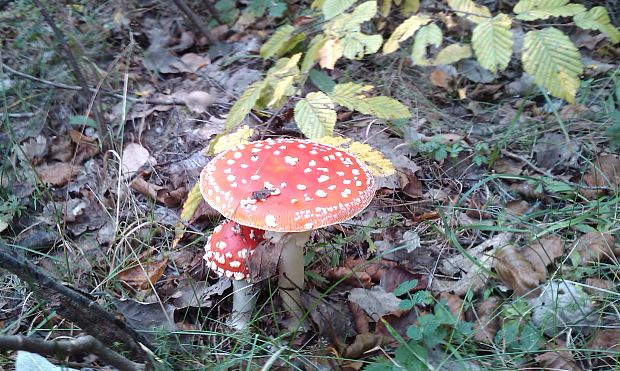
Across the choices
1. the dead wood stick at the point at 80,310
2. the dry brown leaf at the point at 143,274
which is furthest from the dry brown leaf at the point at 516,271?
the dry brown leaf at the point at 143,274

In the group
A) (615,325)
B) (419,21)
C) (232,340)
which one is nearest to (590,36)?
(419,21)

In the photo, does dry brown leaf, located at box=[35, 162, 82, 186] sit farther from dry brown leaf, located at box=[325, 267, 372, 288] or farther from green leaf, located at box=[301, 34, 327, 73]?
dry brown leaf, located at box=[325, 267, 372, 288]

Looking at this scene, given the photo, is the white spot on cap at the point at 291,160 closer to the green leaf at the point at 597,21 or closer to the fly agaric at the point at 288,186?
the fly agaric at the point at 288,186

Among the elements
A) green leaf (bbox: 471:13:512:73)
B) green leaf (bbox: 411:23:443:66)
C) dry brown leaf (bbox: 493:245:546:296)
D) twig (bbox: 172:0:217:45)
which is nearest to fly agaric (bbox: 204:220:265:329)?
dry brown leaf (bbox: 493:245:546:296)

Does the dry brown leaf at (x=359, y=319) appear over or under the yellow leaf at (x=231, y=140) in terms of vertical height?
under

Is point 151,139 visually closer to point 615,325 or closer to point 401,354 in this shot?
point 401,354

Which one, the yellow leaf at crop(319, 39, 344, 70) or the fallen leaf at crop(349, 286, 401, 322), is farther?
the yellow leaf at crop(319, 39, 344, 70)

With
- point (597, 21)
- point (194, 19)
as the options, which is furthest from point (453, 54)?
point (194, 19)
